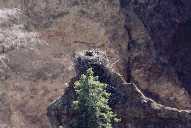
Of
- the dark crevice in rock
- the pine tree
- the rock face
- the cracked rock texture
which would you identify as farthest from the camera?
the cracked rock texture

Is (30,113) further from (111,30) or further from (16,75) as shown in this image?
(111,30)

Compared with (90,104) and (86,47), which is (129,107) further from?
(86,47)

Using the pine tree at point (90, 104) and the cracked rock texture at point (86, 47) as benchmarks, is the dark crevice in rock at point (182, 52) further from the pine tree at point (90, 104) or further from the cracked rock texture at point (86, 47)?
the pine tree at point (90, 104)

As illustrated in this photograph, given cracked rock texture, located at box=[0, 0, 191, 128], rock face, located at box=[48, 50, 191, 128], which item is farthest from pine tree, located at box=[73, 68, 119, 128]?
cracked rock texture, located at box=[0, 0, 191, 128]

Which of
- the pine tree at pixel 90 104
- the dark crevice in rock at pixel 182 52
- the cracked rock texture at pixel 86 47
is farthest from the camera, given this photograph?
the cracked rock texture at pixel 86 47

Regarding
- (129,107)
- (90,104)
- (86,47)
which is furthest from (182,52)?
(90,104)

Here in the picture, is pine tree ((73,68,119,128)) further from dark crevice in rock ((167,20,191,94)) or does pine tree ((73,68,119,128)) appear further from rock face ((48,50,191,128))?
dark crevice in rock ((167,20,191,94))

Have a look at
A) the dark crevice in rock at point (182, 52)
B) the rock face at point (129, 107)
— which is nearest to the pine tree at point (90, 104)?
the rock face at point (129, 107)
